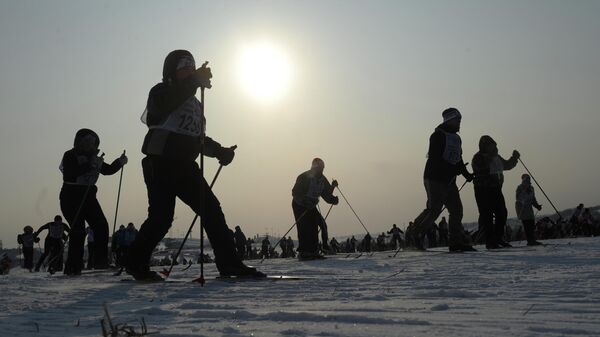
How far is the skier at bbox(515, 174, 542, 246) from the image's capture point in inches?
456

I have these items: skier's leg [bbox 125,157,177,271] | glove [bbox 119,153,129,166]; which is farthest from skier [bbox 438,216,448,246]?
skier's leg [bbox 125,157,177,271]

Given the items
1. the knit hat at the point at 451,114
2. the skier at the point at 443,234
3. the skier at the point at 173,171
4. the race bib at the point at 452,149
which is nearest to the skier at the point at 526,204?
the race bib at the point at 452,149

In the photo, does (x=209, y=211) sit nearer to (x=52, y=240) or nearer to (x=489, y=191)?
(x=489, y=191)

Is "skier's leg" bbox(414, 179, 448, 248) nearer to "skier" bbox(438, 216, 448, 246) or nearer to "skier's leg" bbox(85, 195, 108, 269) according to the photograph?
"skier's leg" bbox(85, 195, 108, 269)

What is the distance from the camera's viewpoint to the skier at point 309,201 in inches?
411

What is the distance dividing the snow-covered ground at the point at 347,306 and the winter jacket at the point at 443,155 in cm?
426

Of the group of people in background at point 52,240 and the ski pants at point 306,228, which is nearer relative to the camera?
the ski pants at point 306,228

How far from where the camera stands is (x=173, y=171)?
5.47 meters

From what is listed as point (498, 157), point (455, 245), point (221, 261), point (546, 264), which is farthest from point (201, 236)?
point (498, 157)

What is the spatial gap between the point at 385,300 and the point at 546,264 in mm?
2553

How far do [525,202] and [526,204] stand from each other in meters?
0.10

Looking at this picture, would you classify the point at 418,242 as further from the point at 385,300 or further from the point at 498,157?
the point at 385,300

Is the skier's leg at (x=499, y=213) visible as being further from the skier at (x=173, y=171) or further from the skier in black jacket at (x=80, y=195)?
the skier in black jacket at (x=80, y=195)

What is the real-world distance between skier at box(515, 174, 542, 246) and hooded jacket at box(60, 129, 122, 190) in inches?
291
